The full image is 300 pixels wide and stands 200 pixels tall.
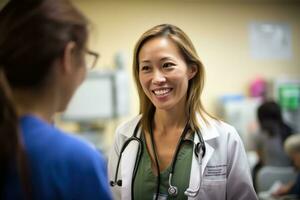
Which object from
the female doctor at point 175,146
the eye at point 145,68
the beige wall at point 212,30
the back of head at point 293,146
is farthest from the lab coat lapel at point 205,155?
the beige wall at point 212,30

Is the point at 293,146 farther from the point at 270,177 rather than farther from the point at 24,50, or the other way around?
the point at 24,50

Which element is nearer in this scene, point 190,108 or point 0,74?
point 0,74

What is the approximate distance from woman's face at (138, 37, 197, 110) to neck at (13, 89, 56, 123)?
0.49m

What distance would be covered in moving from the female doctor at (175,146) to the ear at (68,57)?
1.54 ft

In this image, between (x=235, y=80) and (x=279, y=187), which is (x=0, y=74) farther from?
(x=235, y=80)

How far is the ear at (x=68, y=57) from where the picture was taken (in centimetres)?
61

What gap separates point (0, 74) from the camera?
1.95 ft

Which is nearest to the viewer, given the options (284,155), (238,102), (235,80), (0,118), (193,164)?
(0,118)

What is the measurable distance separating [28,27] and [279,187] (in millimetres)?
2393

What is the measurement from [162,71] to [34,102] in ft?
1.77

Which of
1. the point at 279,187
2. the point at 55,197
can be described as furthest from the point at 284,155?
the point at 55,197

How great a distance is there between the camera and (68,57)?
0.62 meters

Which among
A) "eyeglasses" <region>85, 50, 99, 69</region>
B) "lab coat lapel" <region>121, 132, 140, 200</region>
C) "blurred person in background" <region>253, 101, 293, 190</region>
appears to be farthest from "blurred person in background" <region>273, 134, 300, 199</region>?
"eyeglasses" <region>85, 50, 99, 69</region>

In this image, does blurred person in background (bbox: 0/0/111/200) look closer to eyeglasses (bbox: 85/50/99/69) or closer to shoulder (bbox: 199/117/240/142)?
eyeglasses (bbox: 85/50/99/69)
